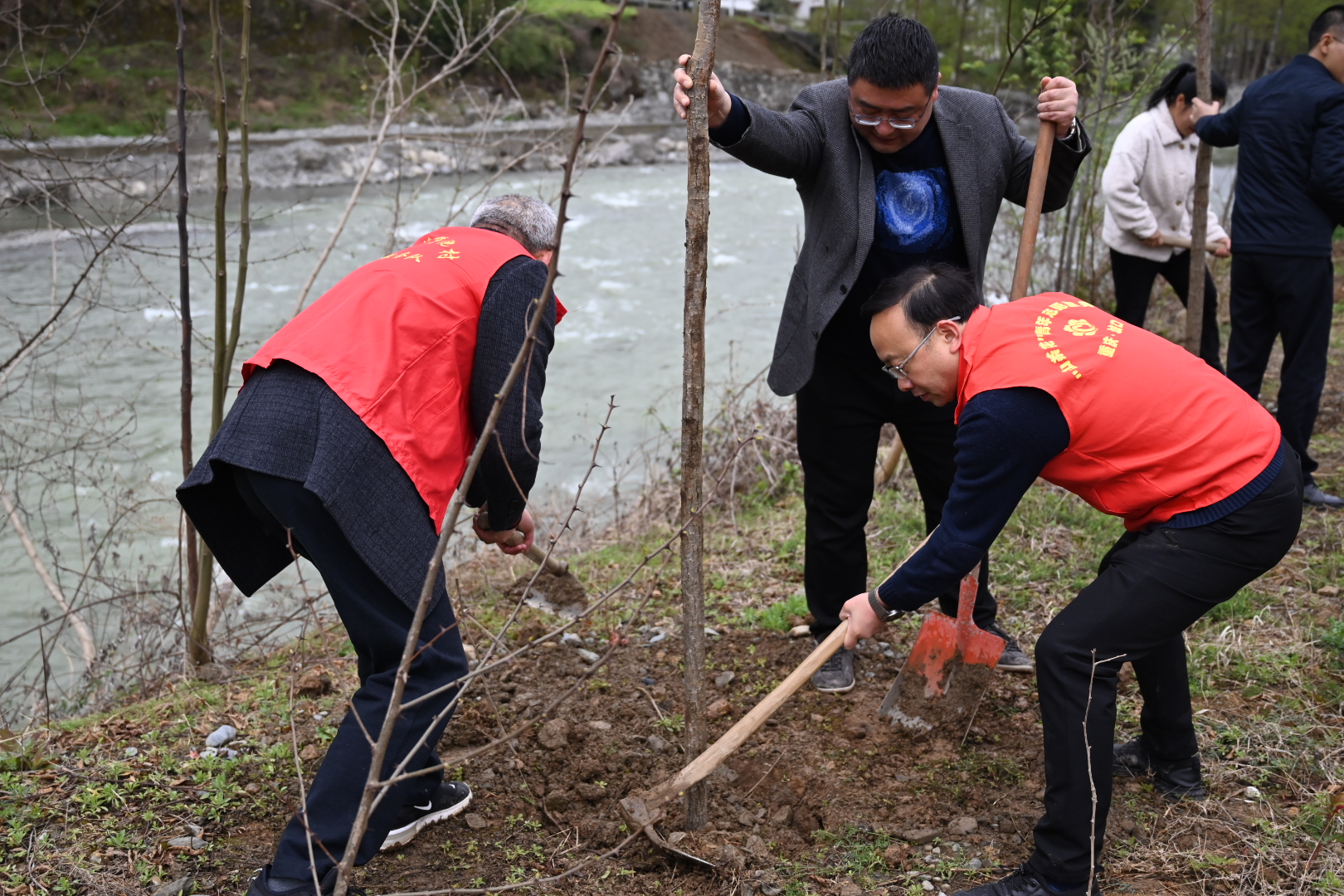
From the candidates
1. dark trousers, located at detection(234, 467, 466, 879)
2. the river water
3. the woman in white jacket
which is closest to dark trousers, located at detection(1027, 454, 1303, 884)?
dark trousers, located at detection(234, 467, 466, 879)

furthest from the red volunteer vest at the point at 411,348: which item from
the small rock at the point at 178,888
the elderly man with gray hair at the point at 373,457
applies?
the small rock at the point at 178,888

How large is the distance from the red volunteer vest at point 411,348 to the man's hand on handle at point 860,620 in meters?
0.92

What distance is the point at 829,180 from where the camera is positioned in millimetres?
2721

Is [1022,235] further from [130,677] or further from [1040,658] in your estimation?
[130,677]

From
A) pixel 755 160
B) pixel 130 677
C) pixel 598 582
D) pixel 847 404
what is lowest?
pixel 130 677

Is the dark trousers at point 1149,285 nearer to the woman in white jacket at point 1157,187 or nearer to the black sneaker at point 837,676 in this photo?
the woman in white jacket at point 1157,187

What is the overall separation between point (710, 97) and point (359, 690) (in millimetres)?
1579

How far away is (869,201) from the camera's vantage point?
8.77 feet

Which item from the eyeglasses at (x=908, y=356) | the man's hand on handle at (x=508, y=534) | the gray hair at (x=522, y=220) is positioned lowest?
the man's hand on handle at (x=508, y=534)

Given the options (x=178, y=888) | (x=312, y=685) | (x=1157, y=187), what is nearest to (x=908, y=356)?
(x=178, y=888)

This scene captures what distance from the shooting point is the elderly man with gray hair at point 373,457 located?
6.52 feet

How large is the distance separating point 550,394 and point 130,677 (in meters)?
4.93

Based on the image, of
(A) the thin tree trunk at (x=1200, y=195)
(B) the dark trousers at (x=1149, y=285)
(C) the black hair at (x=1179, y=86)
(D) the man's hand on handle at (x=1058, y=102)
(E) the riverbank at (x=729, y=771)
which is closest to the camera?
(E) the riverbank at (x=729, y=771)

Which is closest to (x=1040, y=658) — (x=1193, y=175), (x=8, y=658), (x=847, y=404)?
(x=847, y=404)
